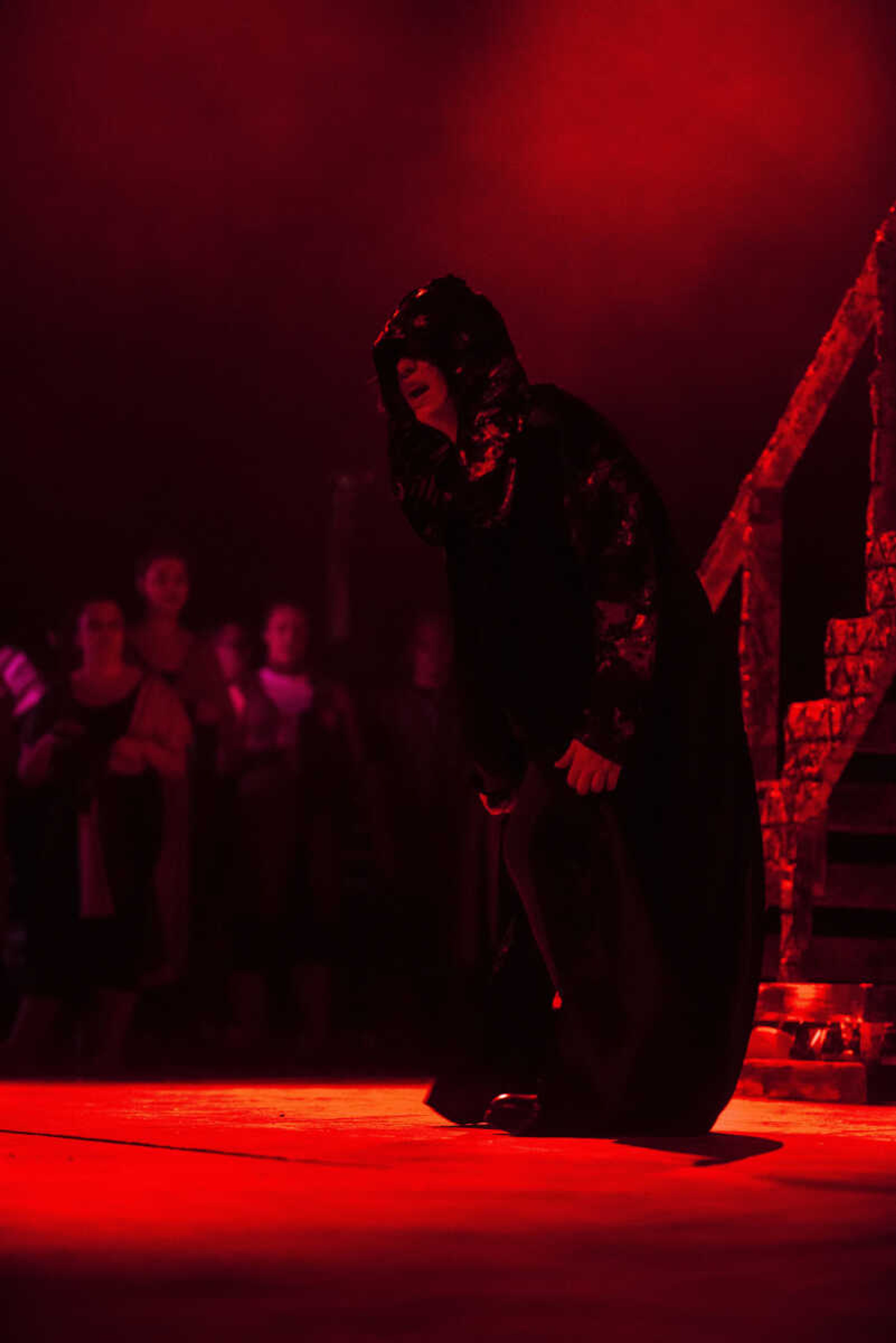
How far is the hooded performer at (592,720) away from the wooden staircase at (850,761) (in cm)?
200

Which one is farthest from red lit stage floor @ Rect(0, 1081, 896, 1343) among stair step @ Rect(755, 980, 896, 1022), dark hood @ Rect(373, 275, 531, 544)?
stair step @ Rect(755, 980, 896, 1022)

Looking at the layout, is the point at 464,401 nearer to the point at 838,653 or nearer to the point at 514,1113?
the point at 514,1113

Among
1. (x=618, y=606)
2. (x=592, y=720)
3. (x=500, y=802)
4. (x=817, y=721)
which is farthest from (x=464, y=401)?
(x=817, y=721)

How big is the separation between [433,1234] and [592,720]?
1236 mm

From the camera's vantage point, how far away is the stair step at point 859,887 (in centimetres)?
625

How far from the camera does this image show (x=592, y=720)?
4.01 m

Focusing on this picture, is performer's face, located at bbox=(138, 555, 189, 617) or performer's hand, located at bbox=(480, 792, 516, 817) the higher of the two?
performer's face, located at bbox=(138, 555, 189, 617)

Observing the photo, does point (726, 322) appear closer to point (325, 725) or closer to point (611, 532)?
point (325, 725)

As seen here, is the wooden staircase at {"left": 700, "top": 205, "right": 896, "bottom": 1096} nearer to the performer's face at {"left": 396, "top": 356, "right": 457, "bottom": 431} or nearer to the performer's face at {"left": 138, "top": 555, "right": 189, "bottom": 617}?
the performer's face at {"left": 138, "top": 555, "right": 189, "bottom": 617}

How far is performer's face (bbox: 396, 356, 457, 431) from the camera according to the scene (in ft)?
13.8

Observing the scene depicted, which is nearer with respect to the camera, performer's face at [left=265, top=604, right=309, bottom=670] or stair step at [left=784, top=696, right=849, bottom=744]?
stair step at [left=784, top=696, right=849, bottom=744]

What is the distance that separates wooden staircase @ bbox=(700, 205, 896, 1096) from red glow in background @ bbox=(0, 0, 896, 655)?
183cm

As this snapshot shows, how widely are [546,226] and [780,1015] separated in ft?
11.4

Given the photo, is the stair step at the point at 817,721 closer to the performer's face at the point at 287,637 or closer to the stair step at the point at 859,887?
the stair step at the point at 859,887
